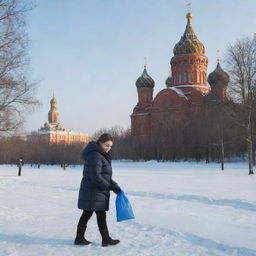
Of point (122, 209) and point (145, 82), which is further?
point (145, 82)

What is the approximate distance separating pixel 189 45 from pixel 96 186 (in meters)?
58.1

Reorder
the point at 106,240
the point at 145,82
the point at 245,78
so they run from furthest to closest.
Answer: the point at 145,82 < the point at 245,78 < the point at 106,240

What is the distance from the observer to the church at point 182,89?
54719 mm

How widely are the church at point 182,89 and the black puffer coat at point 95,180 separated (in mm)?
49681

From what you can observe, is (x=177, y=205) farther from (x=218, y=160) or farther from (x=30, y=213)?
(x=218, y=160)

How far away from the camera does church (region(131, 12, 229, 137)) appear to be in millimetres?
54719

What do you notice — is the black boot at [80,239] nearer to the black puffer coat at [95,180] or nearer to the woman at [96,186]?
the woman at [96,186]

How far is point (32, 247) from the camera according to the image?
4551 millimetres

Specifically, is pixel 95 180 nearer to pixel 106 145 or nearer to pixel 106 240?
pixel 106 145

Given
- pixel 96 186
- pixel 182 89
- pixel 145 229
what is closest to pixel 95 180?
pixel 96 186

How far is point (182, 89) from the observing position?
191 ft

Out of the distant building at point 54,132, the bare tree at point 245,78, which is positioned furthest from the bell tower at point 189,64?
the distant building at point 54,132

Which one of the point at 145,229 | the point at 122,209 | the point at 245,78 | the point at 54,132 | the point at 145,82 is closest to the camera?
the point at 122,209

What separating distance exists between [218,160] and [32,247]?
40.2 m
